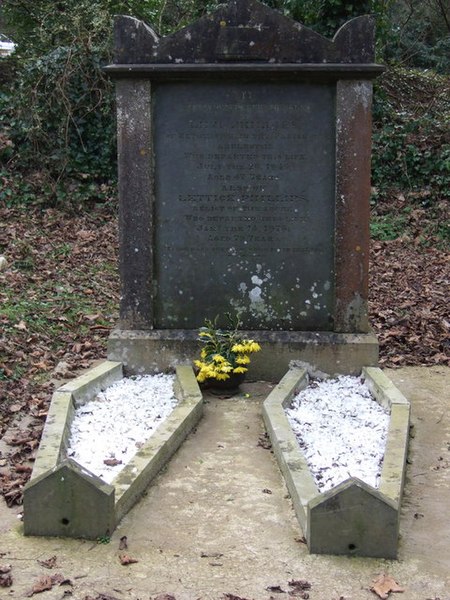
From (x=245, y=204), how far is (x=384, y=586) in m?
3.78

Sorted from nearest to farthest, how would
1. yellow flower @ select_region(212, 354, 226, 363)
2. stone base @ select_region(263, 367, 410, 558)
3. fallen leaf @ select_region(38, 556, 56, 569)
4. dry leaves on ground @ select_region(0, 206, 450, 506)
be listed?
fallen leaf @ select_region(38, 556, 56, 569) → stone base @ select_region(263, 367, 410, 558) → dry leaves on ground @ select_region(0, 206, 450, 506) → yellow flower @ select_region(212, 354, 226, 363)

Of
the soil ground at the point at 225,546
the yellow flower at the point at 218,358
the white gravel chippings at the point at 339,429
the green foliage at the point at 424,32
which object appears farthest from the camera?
the green foliage at the point at 424,32

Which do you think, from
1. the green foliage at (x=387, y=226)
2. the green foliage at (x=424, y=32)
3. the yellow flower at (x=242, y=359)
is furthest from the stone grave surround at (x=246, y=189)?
the green foliage at (x=424, y=32)

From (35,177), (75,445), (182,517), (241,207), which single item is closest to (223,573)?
(182,517)

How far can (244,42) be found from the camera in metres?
6.31

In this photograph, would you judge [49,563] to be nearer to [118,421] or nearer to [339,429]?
[118,421]

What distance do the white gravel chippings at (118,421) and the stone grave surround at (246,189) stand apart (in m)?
0.43

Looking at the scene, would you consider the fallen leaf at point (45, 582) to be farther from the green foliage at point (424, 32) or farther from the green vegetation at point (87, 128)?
the green foliage at point (424, 32)

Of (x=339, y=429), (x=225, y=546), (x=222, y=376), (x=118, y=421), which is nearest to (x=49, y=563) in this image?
(x=225, y=546)

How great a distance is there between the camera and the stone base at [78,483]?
12.6 feet

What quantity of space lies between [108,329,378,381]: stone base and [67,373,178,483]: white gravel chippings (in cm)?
18

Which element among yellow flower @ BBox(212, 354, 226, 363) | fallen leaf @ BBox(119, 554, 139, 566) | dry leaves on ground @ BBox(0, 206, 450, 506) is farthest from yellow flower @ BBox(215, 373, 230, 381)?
fallen leaf @ BBox(119, 554, 139, 566)

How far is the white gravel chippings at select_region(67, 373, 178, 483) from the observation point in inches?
187

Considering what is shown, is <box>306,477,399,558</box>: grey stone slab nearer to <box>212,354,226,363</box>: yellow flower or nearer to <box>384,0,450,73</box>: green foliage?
<box>212,354,226,363</box>: yellow flower
